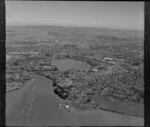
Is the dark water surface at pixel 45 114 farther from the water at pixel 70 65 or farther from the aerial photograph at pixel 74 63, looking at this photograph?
the water at pixel 70 65

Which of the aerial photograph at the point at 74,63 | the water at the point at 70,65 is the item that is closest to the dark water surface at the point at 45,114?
the aerial photograph at the point at 74,63

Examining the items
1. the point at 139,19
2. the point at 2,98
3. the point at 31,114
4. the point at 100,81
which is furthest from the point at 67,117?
the point at 139,19

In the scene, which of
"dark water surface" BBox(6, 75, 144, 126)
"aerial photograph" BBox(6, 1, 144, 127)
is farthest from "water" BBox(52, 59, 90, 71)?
"dark water surface" BBox(6, 75, 144, 126)

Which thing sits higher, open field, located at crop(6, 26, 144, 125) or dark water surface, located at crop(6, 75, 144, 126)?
open field, located at crop(6, 26, 144, 125)

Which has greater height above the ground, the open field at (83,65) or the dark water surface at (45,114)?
the open field at (83,65)

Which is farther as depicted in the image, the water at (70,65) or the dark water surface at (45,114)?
the water at (70,65)

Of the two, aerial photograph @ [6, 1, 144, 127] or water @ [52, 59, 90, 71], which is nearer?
aerial photograph @ [6, 1, 144, 127]

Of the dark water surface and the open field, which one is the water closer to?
the open field

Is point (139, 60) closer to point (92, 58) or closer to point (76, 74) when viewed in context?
point (92, 58)
